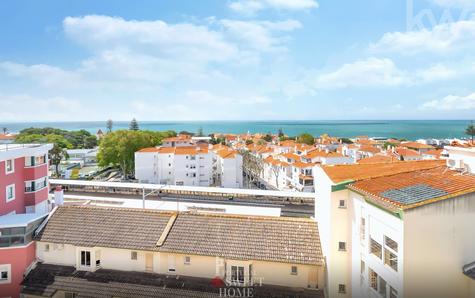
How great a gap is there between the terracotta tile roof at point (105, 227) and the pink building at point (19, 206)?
0.66m

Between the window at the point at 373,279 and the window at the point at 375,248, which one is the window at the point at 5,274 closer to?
the window at the point at 373,279

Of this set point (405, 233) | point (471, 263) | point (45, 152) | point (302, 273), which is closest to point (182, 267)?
point (302, 273)

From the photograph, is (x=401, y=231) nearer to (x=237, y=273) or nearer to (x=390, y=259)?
(x=390, y=259)

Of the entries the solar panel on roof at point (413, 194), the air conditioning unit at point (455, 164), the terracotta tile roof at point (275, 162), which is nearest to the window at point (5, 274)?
the solar panel on roof at point (413, 194)

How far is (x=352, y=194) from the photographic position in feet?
32.2

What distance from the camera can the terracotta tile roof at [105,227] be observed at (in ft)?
40.6

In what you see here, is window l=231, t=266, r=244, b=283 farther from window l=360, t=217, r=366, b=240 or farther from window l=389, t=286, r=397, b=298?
window l=389, t=286, r=397, b=298

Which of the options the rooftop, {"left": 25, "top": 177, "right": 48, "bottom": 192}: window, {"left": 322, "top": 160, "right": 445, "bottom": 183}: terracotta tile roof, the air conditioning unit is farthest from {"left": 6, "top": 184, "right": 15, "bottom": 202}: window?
the air conditioning unit

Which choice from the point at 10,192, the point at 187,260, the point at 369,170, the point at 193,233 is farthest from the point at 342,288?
the point at 10,192

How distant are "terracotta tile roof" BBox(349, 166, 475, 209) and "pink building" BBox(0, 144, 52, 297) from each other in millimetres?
11855

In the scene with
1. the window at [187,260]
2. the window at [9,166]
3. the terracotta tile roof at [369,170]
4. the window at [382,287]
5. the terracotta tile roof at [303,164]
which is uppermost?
the terracotta tile roof at [369,170]

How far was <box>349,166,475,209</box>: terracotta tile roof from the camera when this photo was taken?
706 cm

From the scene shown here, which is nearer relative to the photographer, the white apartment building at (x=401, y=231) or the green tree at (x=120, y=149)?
the white apartment building at (x=401, y=231)

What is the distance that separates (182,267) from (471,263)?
8679 mm
